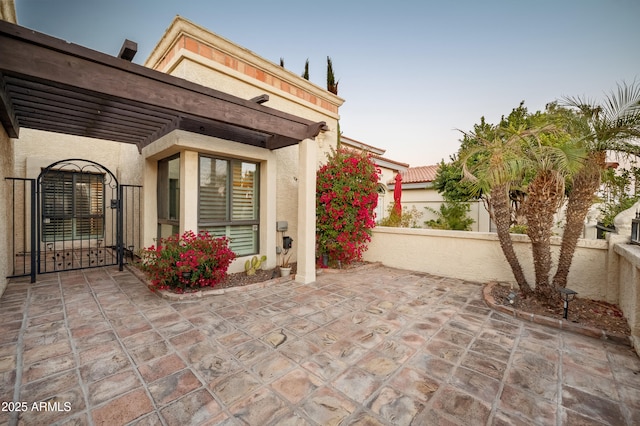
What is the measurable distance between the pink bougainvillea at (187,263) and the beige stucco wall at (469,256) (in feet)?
14.8

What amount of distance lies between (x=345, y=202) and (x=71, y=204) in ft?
30.7

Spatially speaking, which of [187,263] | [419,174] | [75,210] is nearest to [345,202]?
[187,263]

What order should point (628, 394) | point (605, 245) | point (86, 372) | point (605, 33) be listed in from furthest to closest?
1. point (605, 33)
2. point (605, 245)
3. point (86, 372)
4. point (628, 394)

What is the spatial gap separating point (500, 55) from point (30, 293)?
1269cm

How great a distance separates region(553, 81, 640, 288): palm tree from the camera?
349 cm

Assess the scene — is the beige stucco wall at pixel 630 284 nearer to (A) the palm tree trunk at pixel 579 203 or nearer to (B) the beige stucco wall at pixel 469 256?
(B) the beige stucco wall at pixel 469 256

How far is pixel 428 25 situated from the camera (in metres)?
7.45

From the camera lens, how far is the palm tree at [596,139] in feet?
11.5

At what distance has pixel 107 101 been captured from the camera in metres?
4.13

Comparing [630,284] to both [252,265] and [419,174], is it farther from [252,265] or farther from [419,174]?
[419,174]

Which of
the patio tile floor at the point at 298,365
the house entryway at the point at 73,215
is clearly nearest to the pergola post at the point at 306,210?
the patio tile floor at the point at 298,365

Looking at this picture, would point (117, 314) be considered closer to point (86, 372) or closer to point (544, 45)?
point (86, 372)

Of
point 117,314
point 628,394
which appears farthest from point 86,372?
point 628,394

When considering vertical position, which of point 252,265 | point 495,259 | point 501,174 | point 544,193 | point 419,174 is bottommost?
point 252,265
